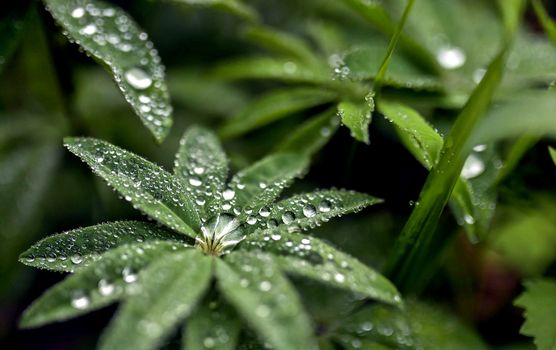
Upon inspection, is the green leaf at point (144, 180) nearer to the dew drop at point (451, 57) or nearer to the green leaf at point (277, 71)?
the green leaf at point (277, 71)

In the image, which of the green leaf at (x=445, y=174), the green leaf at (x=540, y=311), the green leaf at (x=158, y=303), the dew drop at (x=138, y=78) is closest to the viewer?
the green leaf at (x=158, y=303)

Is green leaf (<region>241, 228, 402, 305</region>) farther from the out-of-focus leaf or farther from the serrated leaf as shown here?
the out-of-focus leaf

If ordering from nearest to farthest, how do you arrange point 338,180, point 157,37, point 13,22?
point 13,22
point 338,180
point 157,37

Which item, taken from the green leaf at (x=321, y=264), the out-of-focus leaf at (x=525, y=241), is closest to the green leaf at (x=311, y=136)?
the green leaf at (x=321, y=264)

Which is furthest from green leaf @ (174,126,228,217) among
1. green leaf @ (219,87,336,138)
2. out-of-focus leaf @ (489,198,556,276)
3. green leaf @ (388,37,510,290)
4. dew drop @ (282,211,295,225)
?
out-of-focus leaf @ (489,198,556,276)

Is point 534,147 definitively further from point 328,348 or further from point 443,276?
point 328,348

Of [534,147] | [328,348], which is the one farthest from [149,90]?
[534,147]

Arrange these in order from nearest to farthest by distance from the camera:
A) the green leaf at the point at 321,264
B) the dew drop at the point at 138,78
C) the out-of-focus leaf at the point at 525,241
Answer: the green leaf at the point at 321,264 < the dew drop at the point at 138,78 < the out-of-focus leaf at the point at 525,241
